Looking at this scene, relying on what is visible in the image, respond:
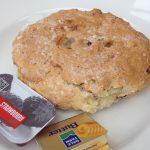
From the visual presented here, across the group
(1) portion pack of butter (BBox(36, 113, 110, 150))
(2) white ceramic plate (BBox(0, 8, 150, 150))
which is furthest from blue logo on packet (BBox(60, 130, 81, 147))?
(2) white ceramic plate (BBox(0, 8, 150, 150))

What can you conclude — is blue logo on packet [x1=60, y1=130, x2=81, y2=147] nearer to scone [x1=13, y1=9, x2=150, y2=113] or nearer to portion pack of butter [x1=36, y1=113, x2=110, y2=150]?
portion pack of butter [x1=36, y1=113, x2=110, y2=150]

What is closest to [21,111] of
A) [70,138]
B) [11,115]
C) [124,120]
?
[11,115]

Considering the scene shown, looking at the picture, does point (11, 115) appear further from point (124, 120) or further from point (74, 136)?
point (124, 120)

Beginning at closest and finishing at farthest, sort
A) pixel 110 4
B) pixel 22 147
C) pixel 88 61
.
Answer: pixel 22 147 < pixel 88 61 < pixel 110 4

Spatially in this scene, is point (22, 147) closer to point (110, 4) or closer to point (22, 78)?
point (22, 78)

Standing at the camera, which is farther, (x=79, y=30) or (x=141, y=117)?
(x=79, y=30)

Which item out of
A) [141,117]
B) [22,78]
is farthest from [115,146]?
[22,78]

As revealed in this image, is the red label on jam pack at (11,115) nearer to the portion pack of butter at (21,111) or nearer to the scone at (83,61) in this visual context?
the portion pack of butter at (21,111)
